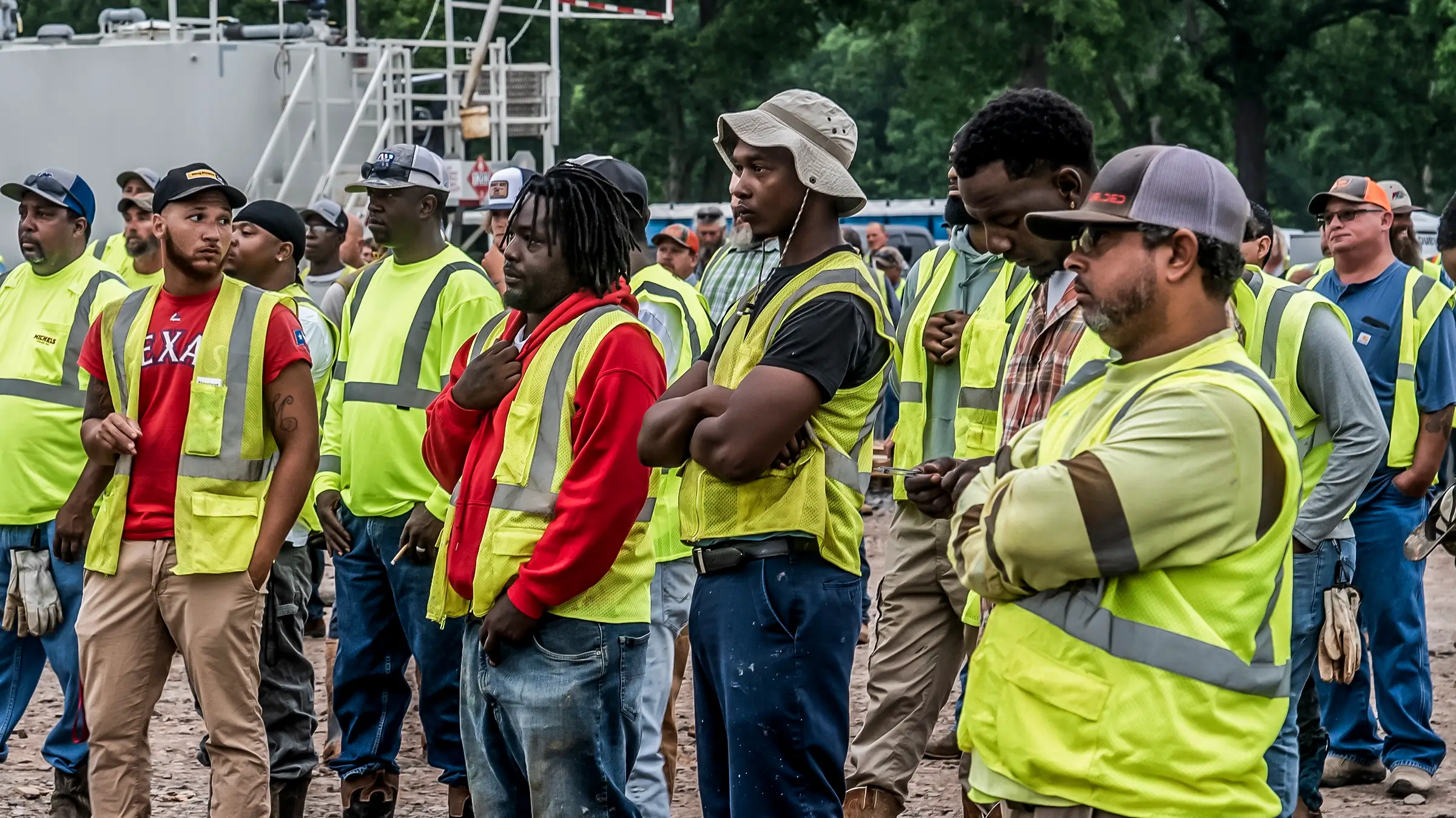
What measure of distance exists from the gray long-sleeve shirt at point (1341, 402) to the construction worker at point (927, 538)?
0.89 meters

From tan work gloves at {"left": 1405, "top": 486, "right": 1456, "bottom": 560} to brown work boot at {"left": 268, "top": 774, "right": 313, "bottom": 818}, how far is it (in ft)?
12.7

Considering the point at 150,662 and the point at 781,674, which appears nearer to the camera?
the point at 781,674

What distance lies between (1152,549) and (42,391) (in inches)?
209

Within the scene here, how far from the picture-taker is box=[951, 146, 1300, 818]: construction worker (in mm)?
2809

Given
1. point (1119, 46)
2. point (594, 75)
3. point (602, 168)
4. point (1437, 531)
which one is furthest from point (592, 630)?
point (594, 75)

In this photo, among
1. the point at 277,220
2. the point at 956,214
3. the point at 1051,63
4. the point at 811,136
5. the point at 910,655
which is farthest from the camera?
the point at 1051,63

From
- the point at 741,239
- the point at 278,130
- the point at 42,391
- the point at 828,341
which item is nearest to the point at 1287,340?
the point at 828,341

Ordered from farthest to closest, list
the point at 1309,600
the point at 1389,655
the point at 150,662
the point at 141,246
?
the point at 141,246 → the point at 1389,655 → the point at 1309,600 → the point at 150,662

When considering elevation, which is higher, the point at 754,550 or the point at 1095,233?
the point at 1095,233

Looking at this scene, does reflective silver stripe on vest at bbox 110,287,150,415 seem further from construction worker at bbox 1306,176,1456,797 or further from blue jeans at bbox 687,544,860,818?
construction worker at bbox 1306,176,1456,797

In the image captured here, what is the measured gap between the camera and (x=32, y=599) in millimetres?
6402

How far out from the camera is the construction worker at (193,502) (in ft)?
17.1

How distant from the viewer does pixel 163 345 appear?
17.3 ft

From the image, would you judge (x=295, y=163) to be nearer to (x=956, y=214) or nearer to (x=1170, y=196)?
(x=956, y=214)
